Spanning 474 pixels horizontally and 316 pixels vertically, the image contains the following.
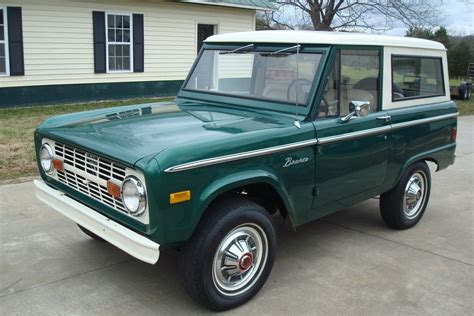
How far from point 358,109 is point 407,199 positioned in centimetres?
156

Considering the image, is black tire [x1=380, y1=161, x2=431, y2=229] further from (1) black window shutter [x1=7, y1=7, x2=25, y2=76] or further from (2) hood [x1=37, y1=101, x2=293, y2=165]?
(1) black window shutter [x1=7, y1=7, x2=25, y2=76]

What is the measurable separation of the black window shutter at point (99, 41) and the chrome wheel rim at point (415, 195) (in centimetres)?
982

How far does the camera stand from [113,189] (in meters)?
3.12

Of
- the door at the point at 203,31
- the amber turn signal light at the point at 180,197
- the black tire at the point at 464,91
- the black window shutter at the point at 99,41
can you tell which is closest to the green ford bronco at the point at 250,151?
the amber turn signal light at the point at 180,197

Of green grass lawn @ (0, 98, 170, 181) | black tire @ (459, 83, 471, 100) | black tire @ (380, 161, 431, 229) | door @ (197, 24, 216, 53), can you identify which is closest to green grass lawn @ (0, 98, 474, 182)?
green grass lawn @ (0, 98, 170, 181)

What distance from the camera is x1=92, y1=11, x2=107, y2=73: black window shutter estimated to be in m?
12.7

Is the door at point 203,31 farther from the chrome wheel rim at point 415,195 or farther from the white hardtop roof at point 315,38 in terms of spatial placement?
the chrome wheel rim at point 415,195

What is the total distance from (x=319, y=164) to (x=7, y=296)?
2403mm

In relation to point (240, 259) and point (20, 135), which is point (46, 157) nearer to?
point (240, 259)

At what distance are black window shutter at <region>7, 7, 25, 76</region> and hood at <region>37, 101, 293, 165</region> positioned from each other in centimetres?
829

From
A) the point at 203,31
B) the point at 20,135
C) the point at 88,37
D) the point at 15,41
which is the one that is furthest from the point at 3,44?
the point at 203,31

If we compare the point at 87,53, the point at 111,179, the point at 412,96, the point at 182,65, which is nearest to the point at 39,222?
the point at 111,179

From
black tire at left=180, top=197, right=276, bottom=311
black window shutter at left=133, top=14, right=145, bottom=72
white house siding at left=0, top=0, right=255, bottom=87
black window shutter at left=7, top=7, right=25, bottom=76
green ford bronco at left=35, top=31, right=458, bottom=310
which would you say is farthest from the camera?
black window shutter at left=133, top=14, right=145, bottom=72

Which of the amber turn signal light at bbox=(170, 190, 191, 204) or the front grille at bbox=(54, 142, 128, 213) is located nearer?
the amber turn signal light at bbox=(170, 190, 191, 204)
